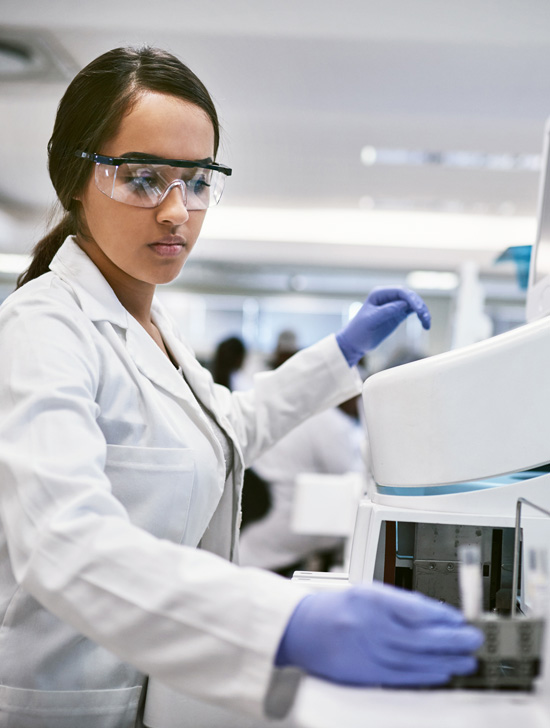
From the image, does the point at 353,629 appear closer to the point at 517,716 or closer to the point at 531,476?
the point at 517,716

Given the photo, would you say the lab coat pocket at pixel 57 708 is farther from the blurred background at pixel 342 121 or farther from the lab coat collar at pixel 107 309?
the blurred background at pixel 342 121

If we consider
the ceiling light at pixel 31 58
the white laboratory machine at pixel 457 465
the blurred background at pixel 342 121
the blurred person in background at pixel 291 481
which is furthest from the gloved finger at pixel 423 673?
the ceiling light at pixel 31 58

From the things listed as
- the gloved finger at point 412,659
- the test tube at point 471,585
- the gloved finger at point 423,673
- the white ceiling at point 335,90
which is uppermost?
the white ceiling at point 335,90

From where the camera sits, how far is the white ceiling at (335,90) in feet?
9.88

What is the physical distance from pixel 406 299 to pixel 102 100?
71 centimetres

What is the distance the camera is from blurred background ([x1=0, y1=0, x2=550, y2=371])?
3045 millimetres

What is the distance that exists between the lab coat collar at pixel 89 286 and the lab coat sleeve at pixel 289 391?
0.48m

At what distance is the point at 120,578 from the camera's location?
0.62m

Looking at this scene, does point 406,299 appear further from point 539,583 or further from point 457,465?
point 539,583

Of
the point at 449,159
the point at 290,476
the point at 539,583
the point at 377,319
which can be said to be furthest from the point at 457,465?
the point at 449,159

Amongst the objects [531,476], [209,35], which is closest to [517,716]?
[531,476]

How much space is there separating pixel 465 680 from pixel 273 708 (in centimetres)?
15

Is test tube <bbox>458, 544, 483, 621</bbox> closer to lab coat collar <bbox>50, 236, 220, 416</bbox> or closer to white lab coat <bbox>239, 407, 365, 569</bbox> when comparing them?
lab coat collar <bbox>50, 236, 220, 416</bbox>

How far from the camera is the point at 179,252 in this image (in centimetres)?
102
